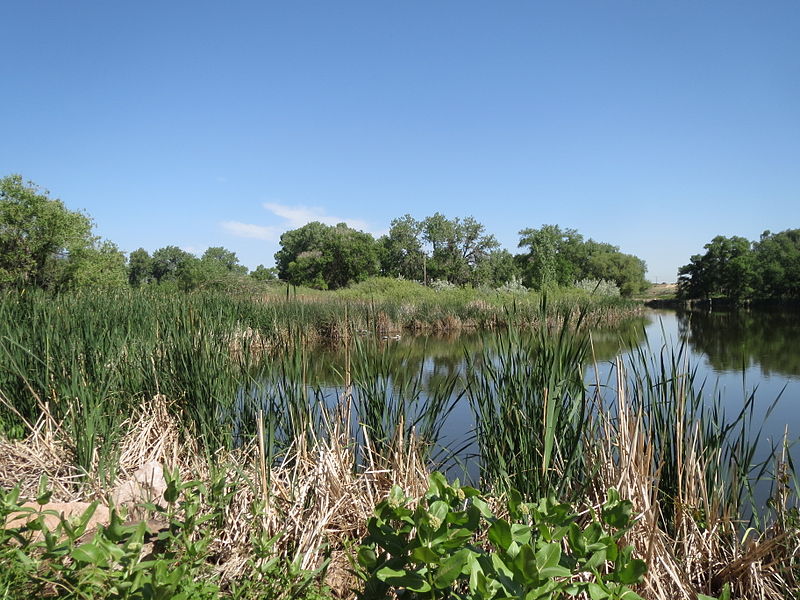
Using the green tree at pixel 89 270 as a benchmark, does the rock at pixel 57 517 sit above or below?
below

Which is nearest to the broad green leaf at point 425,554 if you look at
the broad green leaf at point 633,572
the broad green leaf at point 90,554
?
the broad green leaf at point 633,572

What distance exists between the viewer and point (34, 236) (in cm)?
1692

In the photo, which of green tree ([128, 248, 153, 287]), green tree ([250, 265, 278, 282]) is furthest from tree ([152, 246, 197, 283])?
green tree ([250, 265, 278, 282])

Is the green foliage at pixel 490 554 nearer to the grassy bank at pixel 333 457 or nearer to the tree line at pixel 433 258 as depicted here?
the grassy bank at pixel 333 457

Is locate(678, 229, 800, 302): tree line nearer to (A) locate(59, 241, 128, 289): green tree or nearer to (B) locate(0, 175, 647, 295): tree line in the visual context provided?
(B) locate(0, 175, 647, 295): tree line

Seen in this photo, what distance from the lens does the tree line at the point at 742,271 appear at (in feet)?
139

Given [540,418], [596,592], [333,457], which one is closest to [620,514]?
[596,592]

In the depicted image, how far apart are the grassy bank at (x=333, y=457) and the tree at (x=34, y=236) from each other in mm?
15511

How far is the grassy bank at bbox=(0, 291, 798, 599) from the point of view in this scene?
2.04m

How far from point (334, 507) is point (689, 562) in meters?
1.58

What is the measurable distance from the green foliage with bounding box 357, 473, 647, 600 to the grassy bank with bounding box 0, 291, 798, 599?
452 mm

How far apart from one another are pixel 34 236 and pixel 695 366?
19729 millimetres

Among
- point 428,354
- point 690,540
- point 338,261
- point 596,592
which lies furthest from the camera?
point 338,261

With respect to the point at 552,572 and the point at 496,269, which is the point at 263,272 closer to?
the point at 496,269
